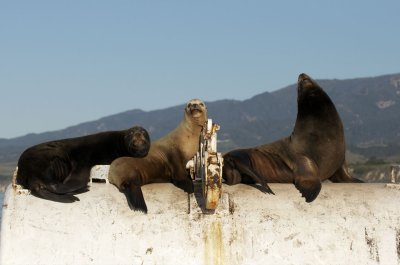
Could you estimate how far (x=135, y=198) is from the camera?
29.1 feet

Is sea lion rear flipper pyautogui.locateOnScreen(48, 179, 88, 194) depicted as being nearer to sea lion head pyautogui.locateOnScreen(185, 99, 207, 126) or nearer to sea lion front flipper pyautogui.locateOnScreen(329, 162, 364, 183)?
sea lion head pyautogui.locateOnScreen(185, 99, 207, 126)

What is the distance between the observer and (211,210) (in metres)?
8.69

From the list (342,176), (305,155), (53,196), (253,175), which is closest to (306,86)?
(305,155)

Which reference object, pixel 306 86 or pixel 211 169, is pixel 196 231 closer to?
pixel 211 169

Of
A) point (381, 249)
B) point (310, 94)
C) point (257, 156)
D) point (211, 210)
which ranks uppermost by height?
point (310, 94)

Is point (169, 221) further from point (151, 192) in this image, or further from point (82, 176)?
point (82, 176)

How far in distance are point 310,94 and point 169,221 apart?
10.7 feet

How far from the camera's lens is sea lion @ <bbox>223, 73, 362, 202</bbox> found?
9.55 metres

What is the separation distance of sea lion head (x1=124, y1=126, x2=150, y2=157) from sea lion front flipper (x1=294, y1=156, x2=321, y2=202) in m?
2.06

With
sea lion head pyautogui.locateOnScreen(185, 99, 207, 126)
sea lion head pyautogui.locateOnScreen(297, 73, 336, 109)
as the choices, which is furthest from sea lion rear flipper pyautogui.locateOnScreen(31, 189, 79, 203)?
sea lion head pyautogui.locateOnScreen(297, 73, 336, 109)

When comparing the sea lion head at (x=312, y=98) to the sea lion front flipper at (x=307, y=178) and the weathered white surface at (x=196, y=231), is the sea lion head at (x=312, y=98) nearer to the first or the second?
the sea lion front flipper at (x=307, y=178)

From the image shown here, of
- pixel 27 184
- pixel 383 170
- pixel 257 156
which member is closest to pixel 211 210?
pixel 257 156

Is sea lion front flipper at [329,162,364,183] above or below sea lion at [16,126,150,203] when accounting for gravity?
below

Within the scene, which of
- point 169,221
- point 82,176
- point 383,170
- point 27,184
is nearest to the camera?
point 169,221
